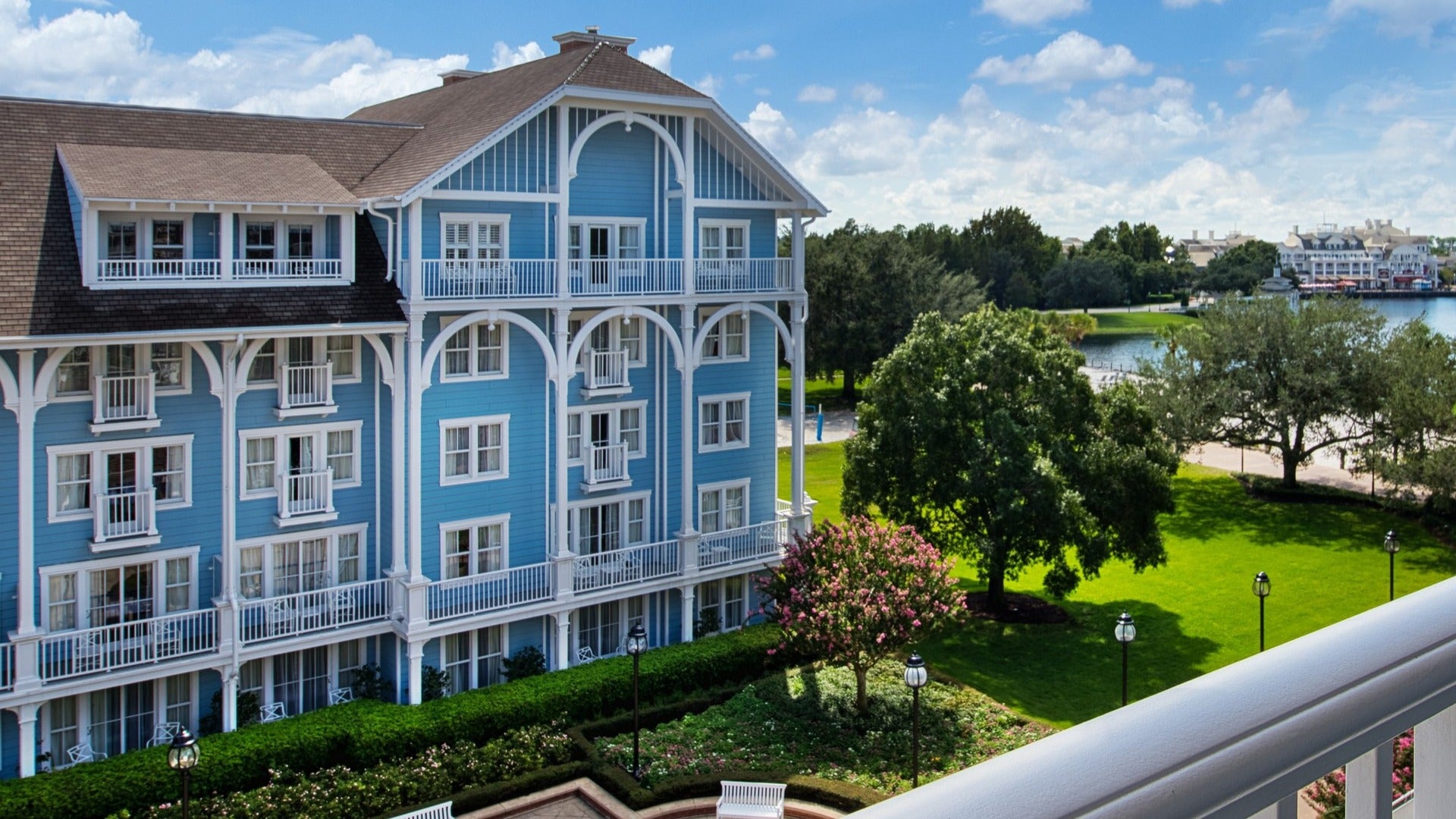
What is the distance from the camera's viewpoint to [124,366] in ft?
73.3

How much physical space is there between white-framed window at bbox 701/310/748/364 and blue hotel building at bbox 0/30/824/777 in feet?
0.24

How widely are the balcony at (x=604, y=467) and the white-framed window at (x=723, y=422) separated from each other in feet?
6.79

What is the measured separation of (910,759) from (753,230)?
12607 mm

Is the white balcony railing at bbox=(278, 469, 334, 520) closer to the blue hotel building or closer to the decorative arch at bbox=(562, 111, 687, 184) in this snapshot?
the blue hotel building

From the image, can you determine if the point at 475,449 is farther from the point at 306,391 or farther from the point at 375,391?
the point at 306,391

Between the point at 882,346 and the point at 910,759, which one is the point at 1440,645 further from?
the point at 882,346

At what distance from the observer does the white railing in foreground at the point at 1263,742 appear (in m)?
1.25

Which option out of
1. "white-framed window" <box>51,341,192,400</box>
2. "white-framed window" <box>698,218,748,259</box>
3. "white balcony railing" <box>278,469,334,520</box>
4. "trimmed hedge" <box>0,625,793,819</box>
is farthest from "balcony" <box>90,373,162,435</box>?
"white-framed window" <box>698,218,748,259</box>

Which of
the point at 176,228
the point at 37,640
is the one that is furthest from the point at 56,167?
the point at 37,640

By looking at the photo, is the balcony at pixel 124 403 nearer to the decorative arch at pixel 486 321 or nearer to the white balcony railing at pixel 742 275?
the decorative arch at pixel 486 321

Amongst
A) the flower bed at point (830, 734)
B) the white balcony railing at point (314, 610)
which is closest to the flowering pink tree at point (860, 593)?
the flower bed at point (830, 734)

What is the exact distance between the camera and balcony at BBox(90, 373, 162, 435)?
21.7 m

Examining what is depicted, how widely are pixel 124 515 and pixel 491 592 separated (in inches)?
262

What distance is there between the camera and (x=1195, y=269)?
160625mm
